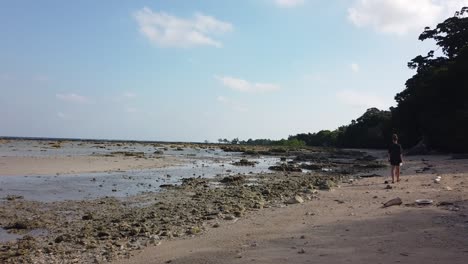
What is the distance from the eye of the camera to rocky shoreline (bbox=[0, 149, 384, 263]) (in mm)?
8008

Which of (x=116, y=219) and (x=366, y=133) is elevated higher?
(x=366, y=133)

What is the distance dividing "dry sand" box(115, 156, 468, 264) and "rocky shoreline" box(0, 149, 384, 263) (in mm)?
784

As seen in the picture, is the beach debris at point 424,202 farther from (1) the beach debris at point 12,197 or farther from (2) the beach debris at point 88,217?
(1) the beach debris at point 12,197

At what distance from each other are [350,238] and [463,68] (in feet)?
120

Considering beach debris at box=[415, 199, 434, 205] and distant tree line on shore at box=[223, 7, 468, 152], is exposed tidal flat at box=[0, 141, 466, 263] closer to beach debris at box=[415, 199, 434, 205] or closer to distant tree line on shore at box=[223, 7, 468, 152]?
beach debris at box=[415, 199, 434, 205]

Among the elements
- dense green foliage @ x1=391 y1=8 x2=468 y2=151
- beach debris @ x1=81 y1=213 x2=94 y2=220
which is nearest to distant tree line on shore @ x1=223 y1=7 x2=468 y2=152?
dense green foliage @ x1=391 y1=8 x2=468 y2=151

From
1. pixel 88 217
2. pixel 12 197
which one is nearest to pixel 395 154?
pixel 88 217

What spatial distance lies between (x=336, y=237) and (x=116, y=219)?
590cm

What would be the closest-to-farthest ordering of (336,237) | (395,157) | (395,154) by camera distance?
1. (336,237)
2. (395,157)
3. (395,154)

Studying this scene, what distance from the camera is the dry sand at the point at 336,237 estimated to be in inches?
253

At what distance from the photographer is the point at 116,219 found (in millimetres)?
10906

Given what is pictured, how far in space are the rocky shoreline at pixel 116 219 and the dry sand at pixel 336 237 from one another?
784 millimetres

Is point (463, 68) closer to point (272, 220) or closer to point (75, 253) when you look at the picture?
point (272, 220)

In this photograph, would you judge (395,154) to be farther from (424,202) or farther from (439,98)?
(439,98)
